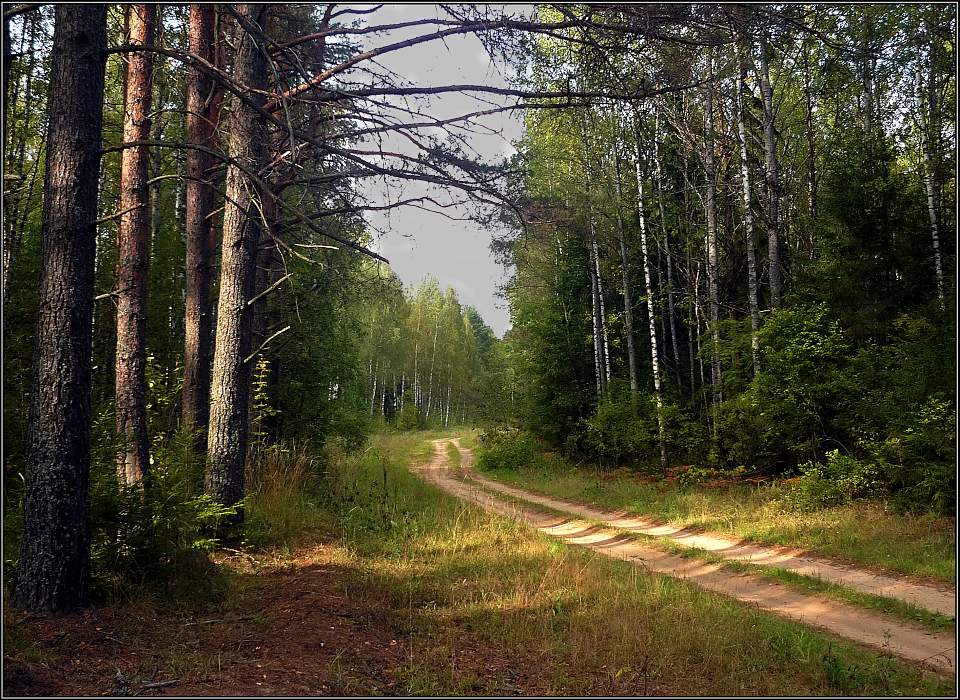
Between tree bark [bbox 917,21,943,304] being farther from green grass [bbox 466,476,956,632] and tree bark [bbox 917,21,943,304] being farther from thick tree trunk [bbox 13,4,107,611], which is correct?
thick tree trunk [bbox 13,4,107,611]

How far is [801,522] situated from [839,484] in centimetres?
148

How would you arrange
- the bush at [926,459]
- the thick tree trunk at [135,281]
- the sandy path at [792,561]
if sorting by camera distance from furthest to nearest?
the bush at [926,459]
the thick tree trunk at [135,281]
the sandy path at [792,561]

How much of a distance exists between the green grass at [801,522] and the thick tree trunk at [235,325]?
24.5 feet

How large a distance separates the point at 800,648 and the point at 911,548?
15.0 ft

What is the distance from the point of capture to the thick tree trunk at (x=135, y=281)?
282 inches

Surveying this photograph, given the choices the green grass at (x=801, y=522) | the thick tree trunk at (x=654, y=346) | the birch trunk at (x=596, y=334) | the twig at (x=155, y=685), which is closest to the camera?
the twig at (x=155, y=685)

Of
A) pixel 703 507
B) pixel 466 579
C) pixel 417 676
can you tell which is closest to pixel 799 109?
pixel 703 507

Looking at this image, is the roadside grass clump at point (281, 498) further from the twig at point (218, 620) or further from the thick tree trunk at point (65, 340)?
the thick tree trunk at point (65, 340)

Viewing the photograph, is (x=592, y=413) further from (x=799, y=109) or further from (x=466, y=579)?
(x=466, y=579)

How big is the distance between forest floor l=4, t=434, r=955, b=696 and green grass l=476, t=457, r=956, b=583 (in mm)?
2834

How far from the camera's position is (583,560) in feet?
26.2

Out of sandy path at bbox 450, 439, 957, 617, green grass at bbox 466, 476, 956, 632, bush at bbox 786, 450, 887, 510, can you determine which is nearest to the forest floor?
green grass at bbox 466, 476, 956, 632

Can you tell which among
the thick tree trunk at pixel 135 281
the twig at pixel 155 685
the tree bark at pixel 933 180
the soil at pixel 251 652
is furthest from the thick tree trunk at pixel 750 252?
the twig at pixel 155 685

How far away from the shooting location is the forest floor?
393 centimetres
